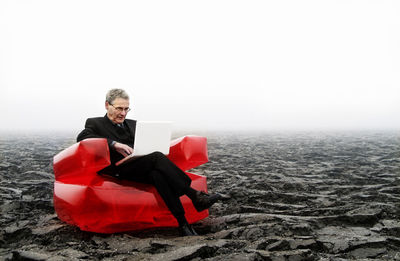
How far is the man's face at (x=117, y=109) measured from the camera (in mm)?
3615

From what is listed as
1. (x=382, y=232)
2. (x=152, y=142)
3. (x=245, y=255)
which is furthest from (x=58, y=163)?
(x=382, y=232)

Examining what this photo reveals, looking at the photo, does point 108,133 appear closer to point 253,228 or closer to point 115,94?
point 115,94

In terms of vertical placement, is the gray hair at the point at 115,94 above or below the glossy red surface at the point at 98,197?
above

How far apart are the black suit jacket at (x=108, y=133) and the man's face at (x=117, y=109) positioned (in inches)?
3.9

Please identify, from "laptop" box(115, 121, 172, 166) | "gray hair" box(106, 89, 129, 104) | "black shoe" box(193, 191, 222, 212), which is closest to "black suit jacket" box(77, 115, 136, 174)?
"laptop" box(115, 121, 172, 166)

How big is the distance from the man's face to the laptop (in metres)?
0.48

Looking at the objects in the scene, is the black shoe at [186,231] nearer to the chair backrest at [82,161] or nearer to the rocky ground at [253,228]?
the rocky ground at [253,228]

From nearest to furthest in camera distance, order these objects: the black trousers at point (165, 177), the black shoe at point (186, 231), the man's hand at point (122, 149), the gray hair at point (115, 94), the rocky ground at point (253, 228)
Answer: the rocky ground at point (253, 228), the black shoe at point (186, 231), the black trousers at point (165, 177), the man's hand at point (122, 149), the gray hair at point (115, 94)

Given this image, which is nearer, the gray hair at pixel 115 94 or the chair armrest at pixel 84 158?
the chair armrest at pixel 84 158

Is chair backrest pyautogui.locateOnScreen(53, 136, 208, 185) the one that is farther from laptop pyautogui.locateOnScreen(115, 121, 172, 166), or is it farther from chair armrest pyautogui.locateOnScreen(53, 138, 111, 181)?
laptop pyautogui.locateOnScreen(115, 121, 172, 166)

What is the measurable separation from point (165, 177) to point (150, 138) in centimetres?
42

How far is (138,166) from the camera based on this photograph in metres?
3.43

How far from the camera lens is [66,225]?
3.51 metres

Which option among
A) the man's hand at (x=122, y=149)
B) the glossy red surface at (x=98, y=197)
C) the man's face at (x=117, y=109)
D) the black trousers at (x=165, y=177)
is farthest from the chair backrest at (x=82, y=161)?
the man's face at (x=117, y=109)
